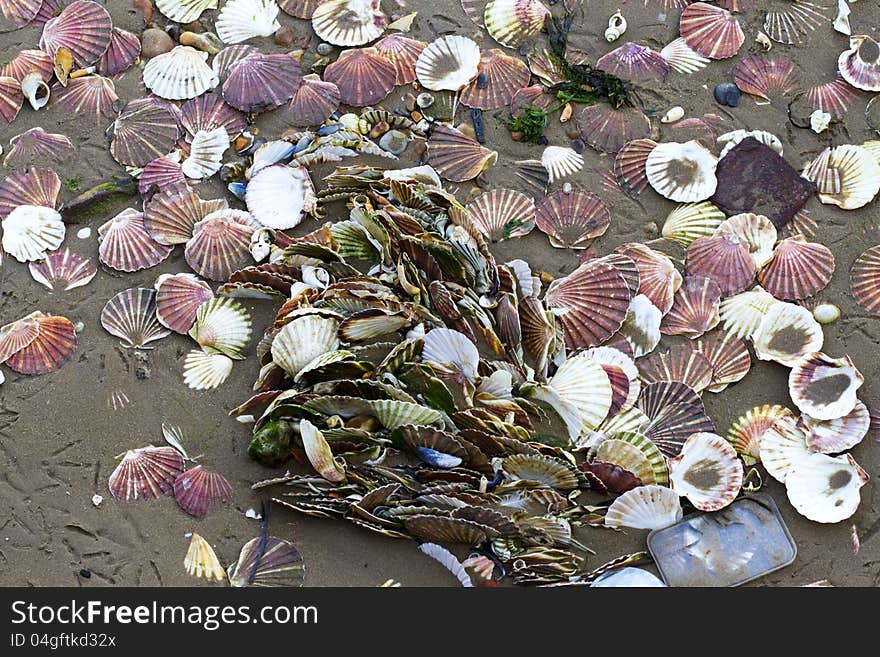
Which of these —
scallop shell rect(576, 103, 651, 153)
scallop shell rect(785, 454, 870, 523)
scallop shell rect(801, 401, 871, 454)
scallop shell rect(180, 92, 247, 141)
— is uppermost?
scallop shell rect(180, 92, 247, 141)

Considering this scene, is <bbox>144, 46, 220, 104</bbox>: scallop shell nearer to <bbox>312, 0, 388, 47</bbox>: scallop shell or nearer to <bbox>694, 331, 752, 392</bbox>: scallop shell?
<bbox>312, 0, 388, 47</bbox>: scallop shell

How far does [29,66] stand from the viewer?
3.93m

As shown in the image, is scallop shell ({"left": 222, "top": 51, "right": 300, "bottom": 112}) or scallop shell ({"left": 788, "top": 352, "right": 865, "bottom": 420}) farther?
scallop shell ({"left": 222, "top": 51, "right": 300, "bottom": 112})

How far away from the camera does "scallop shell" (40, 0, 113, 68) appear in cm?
397

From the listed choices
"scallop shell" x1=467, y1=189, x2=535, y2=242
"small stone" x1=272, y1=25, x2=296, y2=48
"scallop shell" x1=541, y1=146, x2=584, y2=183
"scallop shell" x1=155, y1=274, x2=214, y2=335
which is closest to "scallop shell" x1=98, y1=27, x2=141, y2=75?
"small stone" x1=272, y1=25, x2=296, y2=48

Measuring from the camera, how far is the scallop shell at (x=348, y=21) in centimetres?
403

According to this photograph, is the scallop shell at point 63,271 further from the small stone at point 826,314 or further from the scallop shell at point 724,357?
the small stone at point 826,314

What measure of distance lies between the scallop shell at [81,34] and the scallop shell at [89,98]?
4.7 inches

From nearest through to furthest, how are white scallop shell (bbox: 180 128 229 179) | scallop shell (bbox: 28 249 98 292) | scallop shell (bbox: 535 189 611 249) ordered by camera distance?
1. scallop shell (bbox: 28 249 98 292)
2. scallop shell (bbox: 535 189 611 249)
3. white scallop shell (bbox: 180 128 229 179)

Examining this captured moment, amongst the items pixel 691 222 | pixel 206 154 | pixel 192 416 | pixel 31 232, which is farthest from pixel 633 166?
pixel 31 232

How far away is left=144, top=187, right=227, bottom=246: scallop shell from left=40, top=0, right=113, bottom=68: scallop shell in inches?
32.9

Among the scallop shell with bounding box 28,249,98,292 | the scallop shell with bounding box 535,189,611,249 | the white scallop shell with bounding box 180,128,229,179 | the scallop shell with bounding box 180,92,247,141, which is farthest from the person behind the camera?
the scallop shell with bounding box 180,92,247,141

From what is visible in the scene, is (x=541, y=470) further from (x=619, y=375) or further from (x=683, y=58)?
(x=683, y=58)

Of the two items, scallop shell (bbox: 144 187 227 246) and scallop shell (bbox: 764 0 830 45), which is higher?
scallop shell (bbox: 764 0 830 45)
